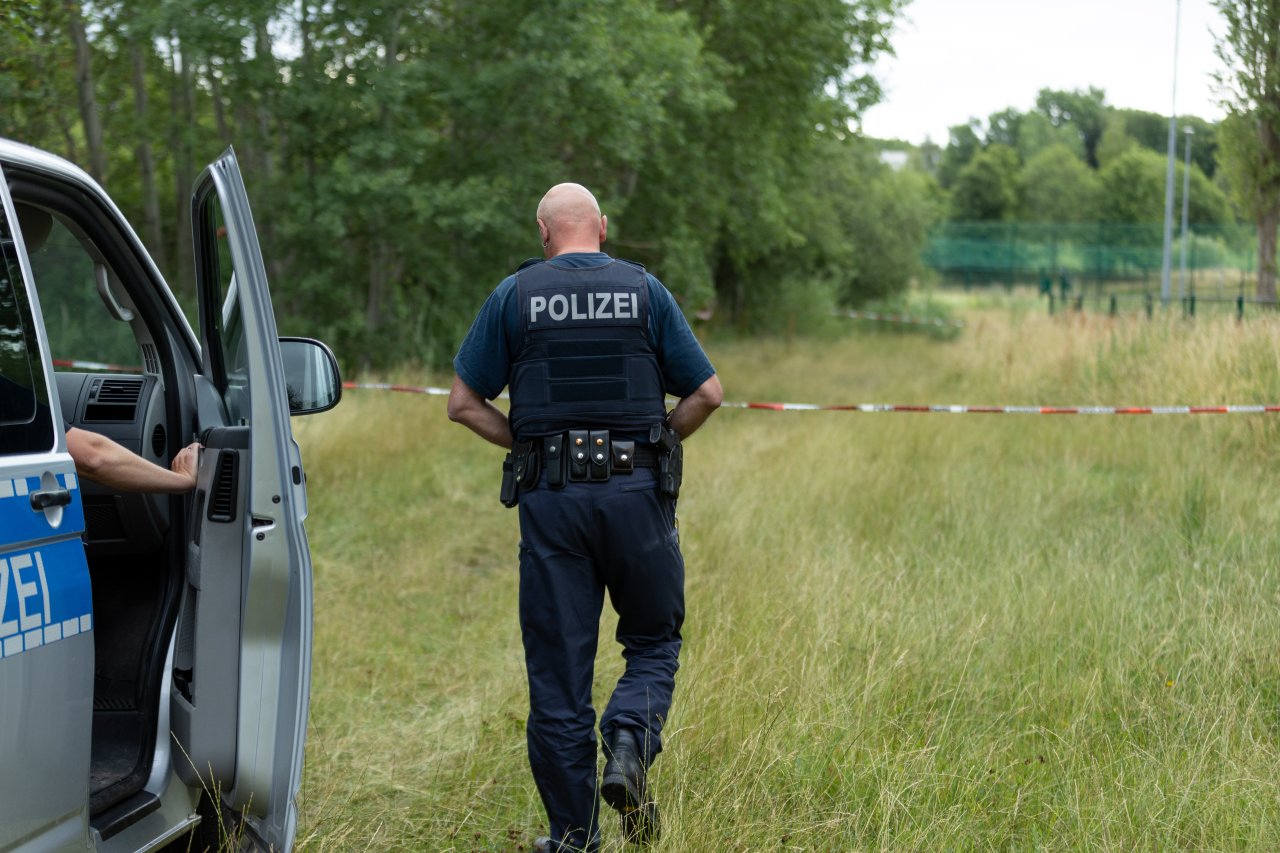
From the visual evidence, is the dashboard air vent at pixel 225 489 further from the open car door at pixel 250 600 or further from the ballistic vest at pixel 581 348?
the ballistic vest at pixel 581 348

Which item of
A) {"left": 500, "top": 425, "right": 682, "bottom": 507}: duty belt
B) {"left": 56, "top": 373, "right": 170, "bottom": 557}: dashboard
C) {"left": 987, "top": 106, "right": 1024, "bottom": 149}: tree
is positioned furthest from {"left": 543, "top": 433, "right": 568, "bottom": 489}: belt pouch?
{"left": 987, "top": 106, "right": 1024, "bottom": 149}: tree

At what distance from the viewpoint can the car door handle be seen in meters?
2.48

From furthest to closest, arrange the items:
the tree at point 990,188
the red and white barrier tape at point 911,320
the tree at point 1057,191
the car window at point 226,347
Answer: the tree at point 990,188
the tree at point 1057,191
the red and white barrier tape at point 911,320
the car window at point 226,347

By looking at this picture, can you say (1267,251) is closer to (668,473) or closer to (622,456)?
(668,473)

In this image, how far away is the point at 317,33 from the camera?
14.4 meters

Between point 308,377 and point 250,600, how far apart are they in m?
0.65

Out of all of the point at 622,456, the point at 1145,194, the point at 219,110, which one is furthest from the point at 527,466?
the point at 1145,194

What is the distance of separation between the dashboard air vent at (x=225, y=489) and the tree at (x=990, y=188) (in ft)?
290

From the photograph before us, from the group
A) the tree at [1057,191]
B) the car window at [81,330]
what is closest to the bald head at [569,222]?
the car window at [81,330]

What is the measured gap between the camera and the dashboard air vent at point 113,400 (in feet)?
12.1

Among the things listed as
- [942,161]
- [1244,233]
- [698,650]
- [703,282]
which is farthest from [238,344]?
[942,161]

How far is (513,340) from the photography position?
3.60 meters

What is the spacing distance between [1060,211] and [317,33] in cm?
7812

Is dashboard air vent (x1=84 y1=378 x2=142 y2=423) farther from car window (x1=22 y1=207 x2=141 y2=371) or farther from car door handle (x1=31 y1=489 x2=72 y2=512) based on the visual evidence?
car window (x1=22 y1=207 x2=141 y2=371)
